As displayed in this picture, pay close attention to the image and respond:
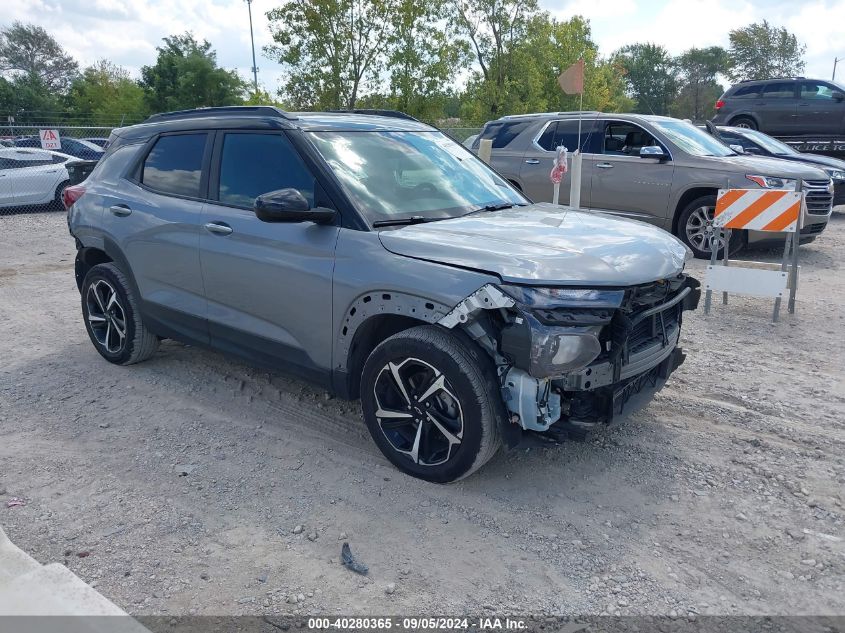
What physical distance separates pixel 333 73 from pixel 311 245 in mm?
27179

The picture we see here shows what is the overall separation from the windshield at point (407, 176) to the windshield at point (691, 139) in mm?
5969

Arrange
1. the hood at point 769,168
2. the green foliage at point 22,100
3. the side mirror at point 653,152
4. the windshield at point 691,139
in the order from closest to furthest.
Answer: the hood at point 769,168
the side mirror at point 653,152
the windshield at point 691,139
the green foliage at point 22,100

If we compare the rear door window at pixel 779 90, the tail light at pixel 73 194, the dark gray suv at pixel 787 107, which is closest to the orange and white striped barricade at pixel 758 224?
the tail light at pixel 73 194

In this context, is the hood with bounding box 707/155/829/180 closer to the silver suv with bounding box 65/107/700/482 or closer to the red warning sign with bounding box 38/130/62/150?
the silver suv with bounding box 65/107/700/482

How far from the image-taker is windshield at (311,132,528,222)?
4.04 meters

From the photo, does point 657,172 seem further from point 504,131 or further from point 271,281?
point 271,281

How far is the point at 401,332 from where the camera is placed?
362 centimetres

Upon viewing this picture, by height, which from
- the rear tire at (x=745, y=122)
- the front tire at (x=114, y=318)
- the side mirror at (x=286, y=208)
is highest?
the rear tire at (x=745, y=122)

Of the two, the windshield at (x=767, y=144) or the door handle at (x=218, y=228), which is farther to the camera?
the windshield at (x=767, y=144)

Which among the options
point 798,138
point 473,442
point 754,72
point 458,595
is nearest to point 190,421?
point 473,442

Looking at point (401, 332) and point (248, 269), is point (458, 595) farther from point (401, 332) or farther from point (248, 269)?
point (248, 269)

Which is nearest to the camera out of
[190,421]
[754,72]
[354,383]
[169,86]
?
[354,383]

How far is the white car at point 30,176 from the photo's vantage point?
1541 cm

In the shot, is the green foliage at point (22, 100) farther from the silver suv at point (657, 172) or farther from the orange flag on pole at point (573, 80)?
the orange flag on pole at point (573, 80)
